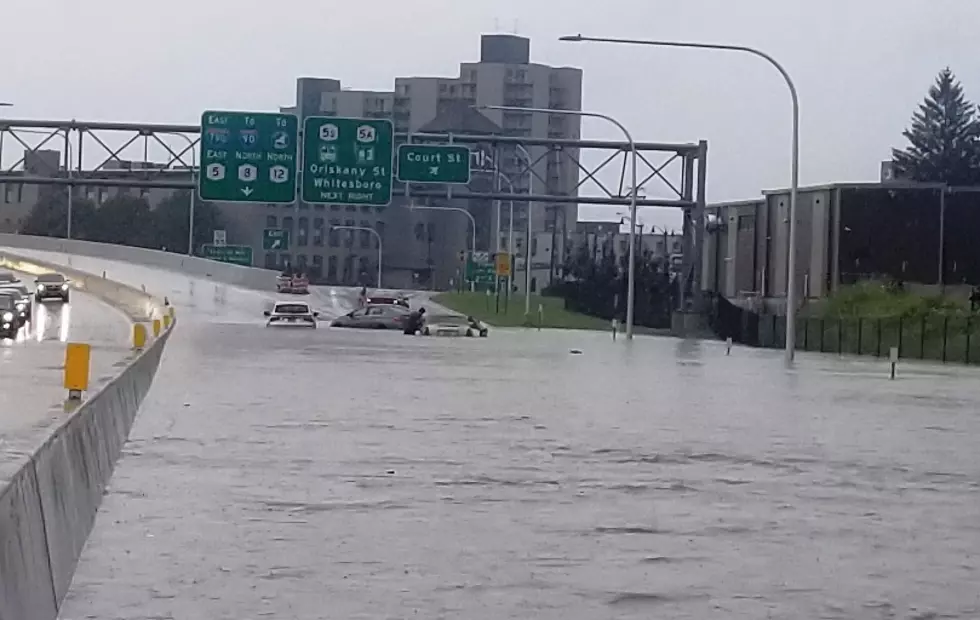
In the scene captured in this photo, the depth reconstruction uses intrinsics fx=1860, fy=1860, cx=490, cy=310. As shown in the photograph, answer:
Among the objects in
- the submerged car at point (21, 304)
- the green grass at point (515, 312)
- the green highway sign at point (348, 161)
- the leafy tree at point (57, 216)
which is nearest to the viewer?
the submerged car at point (21, 304)

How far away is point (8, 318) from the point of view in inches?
2200

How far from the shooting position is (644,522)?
48.5 feet

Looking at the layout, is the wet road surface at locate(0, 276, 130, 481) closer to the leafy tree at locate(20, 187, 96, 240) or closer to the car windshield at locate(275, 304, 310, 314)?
the car windshield at locate(275, 304, 310, 314)

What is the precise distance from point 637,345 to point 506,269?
32702 mm

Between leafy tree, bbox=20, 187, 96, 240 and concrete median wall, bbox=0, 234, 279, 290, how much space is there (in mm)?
47998

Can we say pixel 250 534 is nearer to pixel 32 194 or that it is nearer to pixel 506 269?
pixel 506 269

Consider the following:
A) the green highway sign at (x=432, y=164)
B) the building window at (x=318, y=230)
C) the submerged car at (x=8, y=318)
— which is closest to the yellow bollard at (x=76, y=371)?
the submerged car at (x=8, y=318)

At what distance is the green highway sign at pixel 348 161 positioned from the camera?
6278 centimetres

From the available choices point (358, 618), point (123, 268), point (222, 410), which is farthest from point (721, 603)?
point (123, 268)

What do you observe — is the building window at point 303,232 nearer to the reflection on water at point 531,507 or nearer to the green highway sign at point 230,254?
the green highway sign at point 230,254

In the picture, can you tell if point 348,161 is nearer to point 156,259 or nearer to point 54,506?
point 54,506

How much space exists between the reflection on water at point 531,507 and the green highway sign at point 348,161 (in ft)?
99.2

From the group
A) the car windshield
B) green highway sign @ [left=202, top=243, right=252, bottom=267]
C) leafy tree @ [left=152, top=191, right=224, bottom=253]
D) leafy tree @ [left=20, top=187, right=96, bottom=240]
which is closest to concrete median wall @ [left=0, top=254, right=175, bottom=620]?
the car windshield

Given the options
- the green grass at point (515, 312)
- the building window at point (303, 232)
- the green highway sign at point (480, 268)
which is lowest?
the green grass at point (515, 312)
